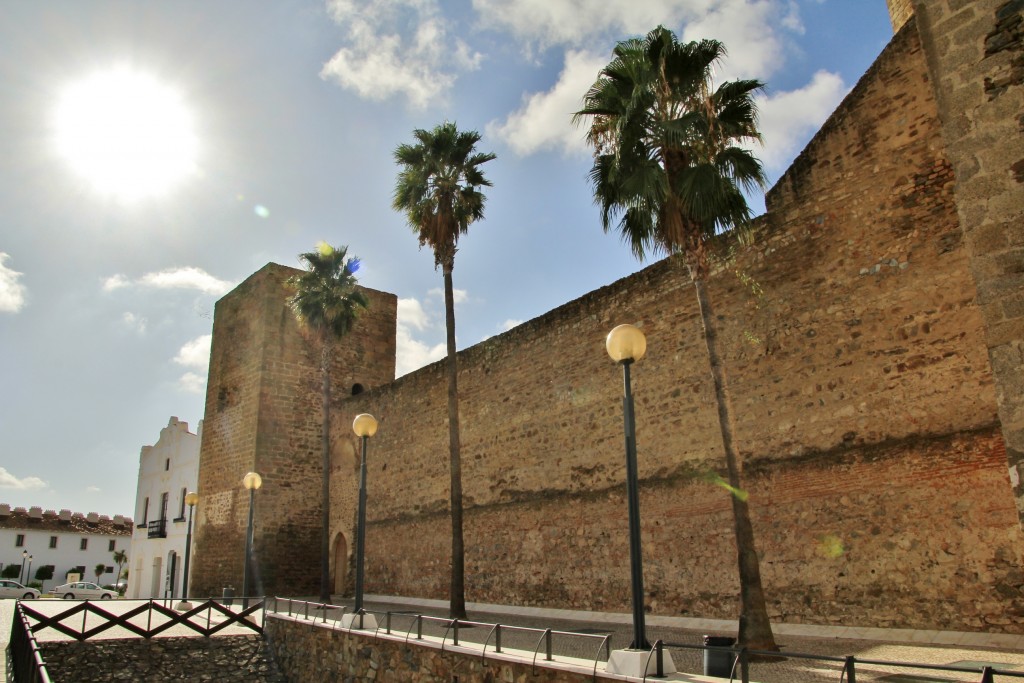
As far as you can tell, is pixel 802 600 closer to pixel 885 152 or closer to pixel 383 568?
pixel 885 152

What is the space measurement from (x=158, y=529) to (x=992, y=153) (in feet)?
105

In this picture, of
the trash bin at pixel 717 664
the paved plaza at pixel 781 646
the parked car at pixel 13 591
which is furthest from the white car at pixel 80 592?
the trash bin at pixel 717 664

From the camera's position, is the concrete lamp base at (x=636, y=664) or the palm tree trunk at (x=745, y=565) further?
the palm tree trunk at (x=745, y=565)

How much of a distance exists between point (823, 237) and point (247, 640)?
13136mm

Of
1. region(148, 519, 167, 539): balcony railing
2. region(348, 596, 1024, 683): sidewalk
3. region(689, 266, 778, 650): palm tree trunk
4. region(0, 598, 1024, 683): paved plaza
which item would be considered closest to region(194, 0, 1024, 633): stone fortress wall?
region(348, 596, 1024, 683): sidewalk

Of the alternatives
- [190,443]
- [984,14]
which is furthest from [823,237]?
[190,443]

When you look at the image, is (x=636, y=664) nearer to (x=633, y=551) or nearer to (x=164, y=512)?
(x=633, y=551)

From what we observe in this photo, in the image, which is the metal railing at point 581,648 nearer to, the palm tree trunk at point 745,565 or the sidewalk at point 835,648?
the sidewalk at point 835,648

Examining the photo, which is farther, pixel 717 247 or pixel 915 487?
pixel 717 247

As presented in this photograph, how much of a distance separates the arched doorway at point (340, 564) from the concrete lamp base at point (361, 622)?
1182cm

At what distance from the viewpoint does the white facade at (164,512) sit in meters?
28.7

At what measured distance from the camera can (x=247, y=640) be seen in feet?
48.8

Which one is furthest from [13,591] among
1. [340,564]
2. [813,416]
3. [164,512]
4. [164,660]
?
[813,416]

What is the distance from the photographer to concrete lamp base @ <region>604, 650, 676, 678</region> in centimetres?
628
